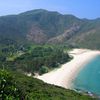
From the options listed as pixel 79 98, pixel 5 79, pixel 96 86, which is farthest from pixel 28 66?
pixel 5 79

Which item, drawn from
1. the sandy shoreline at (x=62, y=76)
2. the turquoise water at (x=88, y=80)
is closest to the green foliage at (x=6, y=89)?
the turquoise water at (x=88, y=80)

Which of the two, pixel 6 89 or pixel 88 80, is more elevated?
pixel 6 89

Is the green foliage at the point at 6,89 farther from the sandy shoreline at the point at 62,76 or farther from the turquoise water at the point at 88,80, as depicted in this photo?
the sandy shoreline at the point at 62,76

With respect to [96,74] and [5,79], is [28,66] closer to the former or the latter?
[96,74]

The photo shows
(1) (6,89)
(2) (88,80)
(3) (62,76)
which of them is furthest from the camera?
(3) (62,76)

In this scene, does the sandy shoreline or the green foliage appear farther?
the sandy shoreline

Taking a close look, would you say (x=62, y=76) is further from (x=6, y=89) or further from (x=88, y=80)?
(x=6, y=89)

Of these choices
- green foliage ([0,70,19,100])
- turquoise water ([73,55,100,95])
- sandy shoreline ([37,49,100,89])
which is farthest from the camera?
sandy shoreline ([37,49,100,89])

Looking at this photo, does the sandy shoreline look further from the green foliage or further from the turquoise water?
the green foliage

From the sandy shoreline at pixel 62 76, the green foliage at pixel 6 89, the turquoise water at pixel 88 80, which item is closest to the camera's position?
the green foliage at pixel 6 89

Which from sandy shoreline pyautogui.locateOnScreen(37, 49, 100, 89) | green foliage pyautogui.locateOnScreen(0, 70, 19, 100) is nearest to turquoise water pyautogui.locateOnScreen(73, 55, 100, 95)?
sandy shoreline pyautogui.locateOnScreen(37, 49, 100, 89)

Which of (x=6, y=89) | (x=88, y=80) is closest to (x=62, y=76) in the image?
(x=88, y=80)
